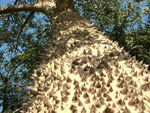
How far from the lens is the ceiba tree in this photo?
1.36 meters

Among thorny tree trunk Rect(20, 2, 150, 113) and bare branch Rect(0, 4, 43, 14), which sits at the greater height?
bare branch Rect(0, 4, 43, 14)

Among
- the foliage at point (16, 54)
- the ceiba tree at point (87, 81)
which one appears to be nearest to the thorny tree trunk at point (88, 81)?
the ceiba tree at point (87, 81)

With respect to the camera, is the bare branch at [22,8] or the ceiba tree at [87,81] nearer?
the ceiba tree at [87,81]

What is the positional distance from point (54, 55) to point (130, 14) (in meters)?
5.18

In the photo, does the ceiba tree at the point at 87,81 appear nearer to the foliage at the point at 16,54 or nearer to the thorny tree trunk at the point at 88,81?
the thorny tree trunk at the point at 88,81

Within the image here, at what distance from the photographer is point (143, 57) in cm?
533

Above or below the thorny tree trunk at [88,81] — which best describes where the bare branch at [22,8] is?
above

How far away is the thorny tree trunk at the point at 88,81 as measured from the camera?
136cm

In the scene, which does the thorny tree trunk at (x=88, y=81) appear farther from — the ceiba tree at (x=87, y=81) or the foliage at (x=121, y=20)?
the foliage at (x=121, y=20)

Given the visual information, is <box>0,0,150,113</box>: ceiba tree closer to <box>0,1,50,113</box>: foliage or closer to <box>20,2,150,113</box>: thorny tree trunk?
<box>20,2,150,113</box>: thorny tree trunk

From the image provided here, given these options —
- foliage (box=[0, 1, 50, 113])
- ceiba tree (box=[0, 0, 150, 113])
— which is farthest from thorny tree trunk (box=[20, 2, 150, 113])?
foliage (box=[0, 1, 50, 113])

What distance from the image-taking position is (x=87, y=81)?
1.63 meters

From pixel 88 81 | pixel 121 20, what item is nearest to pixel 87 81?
pixel 88 81

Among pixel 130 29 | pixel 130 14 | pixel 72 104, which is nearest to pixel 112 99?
pixel 72 104
